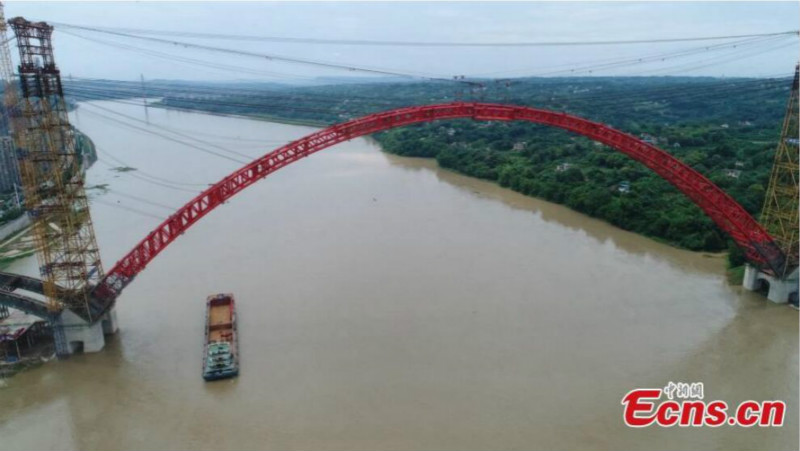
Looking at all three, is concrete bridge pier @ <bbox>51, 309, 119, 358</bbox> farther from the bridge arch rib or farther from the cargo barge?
the cargo barge

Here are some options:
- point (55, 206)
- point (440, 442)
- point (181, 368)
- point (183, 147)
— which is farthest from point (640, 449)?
point (183, 147)

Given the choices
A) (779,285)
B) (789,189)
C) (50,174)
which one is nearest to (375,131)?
(50,174)

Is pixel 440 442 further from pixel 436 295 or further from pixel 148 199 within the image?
pixel 148 199

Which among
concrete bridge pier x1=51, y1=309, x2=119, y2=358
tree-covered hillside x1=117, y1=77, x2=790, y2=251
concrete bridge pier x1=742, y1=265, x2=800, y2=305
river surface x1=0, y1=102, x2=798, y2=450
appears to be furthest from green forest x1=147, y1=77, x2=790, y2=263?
concrete bridge pier x1=51, y1=309, x2=119, y2=358

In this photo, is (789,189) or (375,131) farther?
(789,189)

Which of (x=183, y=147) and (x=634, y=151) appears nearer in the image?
(x=634, y=151)

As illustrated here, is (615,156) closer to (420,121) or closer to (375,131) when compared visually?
(420,121)

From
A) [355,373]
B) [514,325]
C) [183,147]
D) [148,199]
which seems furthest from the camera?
[183,147]

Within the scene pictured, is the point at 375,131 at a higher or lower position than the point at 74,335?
higher
